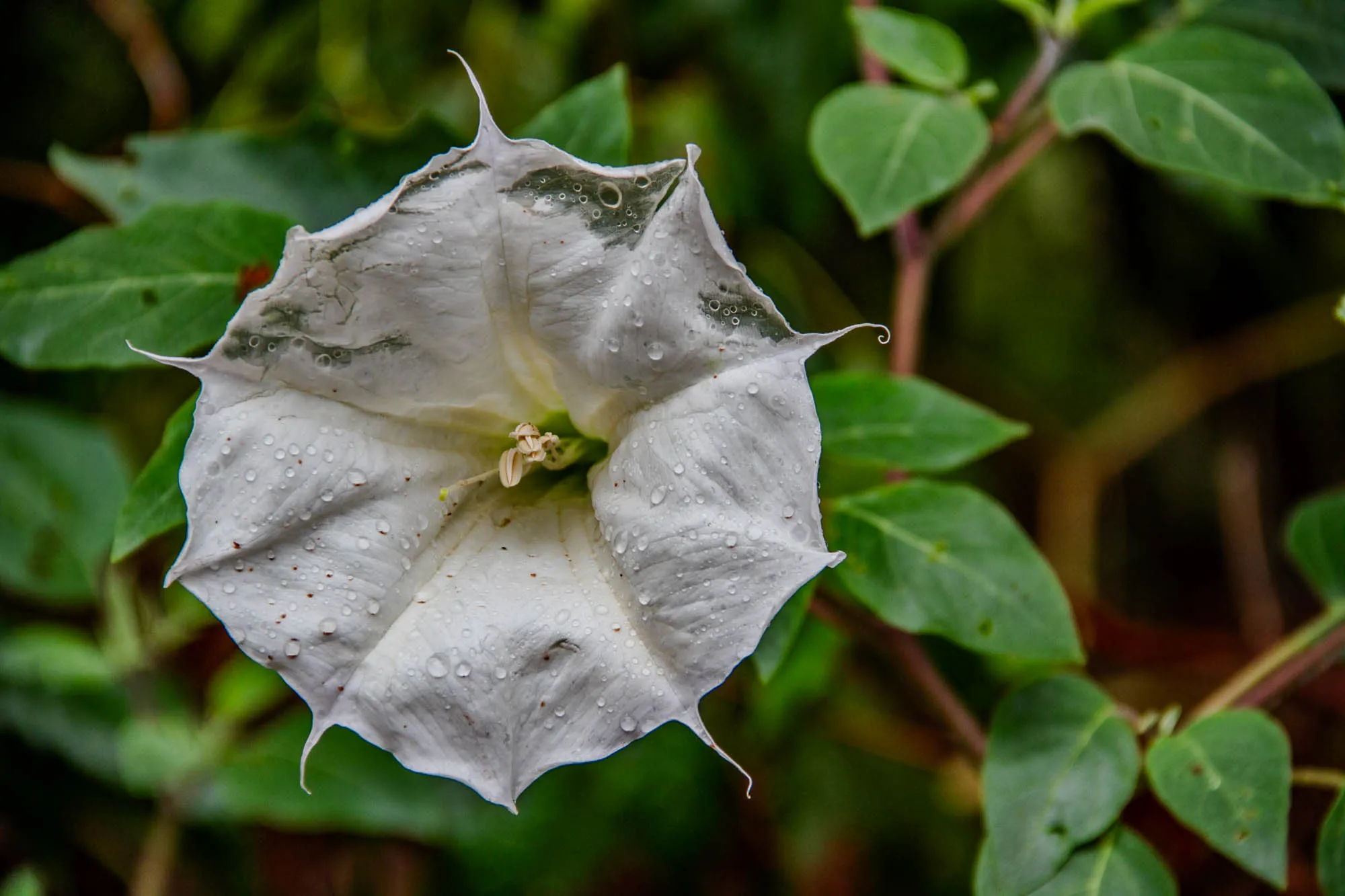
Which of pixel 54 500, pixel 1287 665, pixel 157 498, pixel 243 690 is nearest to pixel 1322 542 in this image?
pixel 1287 665

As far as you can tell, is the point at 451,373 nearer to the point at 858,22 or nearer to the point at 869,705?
the point at 858,22

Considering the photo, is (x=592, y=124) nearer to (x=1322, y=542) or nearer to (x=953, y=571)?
(x=953, y=571)

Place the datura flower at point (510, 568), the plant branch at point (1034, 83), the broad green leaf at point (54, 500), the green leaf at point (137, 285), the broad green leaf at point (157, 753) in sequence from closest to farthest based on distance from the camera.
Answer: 1. the datura flower at point (510, 568)
2. the green leaf at point (137, 285)
3. the plant branch at point (1034, 83)
4. the broad green leaf at point (157, 753)
5. the broad green leaf at point (54, 500)

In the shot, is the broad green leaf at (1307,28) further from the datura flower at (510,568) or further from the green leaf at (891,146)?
the datura flower at (510,568)

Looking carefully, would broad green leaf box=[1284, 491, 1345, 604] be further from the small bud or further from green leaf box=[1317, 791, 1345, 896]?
the small bud

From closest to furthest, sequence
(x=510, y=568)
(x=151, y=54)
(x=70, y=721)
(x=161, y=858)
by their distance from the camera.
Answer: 1. (x=510, y=568)
2. (x=161, y=858)
3. (x=70, y=721)
4. (x=151, y=54)

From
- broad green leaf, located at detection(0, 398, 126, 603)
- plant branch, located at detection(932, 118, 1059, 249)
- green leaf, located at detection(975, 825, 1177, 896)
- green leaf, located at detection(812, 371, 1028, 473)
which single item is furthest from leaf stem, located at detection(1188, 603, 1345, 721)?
broad green leaf, located at detection(0, 398, 126, 603)

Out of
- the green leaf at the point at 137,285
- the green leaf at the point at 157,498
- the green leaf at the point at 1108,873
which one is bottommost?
the green leaf at the point at 1108,873

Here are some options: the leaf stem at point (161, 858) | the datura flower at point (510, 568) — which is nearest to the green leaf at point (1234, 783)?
the datura flower at point (510, 568)
